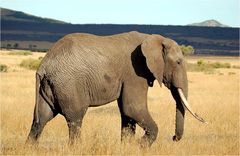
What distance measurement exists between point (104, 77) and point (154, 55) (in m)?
1.00

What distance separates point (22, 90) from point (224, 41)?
16829cm

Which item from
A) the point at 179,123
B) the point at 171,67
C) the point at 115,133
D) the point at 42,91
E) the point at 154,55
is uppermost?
the point at 154,55

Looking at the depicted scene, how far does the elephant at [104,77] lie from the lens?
10.4 meters

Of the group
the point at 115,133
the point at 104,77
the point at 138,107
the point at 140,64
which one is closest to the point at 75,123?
the point at 104,77

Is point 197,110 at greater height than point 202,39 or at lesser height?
greater

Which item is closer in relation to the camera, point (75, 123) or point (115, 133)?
point (75, 123)

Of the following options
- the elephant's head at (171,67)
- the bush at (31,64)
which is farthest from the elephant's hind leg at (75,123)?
the bush at (31,64)

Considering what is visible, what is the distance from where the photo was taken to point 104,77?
10.6 metres

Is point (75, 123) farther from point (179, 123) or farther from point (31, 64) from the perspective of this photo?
point (31, 64)

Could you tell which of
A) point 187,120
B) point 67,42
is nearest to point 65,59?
point 67,42

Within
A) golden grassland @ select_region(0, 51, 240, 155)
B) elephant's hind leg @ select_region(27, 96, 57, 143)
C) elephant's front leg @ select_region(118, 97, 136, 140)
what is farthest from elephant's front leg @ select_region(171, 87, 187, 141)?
elephant's hind leg @ select_region(27, 96, 57, 143)

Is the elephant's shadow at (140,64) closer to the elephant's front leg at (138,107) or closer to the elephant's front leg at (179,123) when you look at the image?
the elephant's front leg at (138,107)

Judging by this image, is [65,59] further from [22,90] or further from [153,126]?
[22,90]

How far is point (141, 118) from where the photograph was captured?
1061 centimetres
